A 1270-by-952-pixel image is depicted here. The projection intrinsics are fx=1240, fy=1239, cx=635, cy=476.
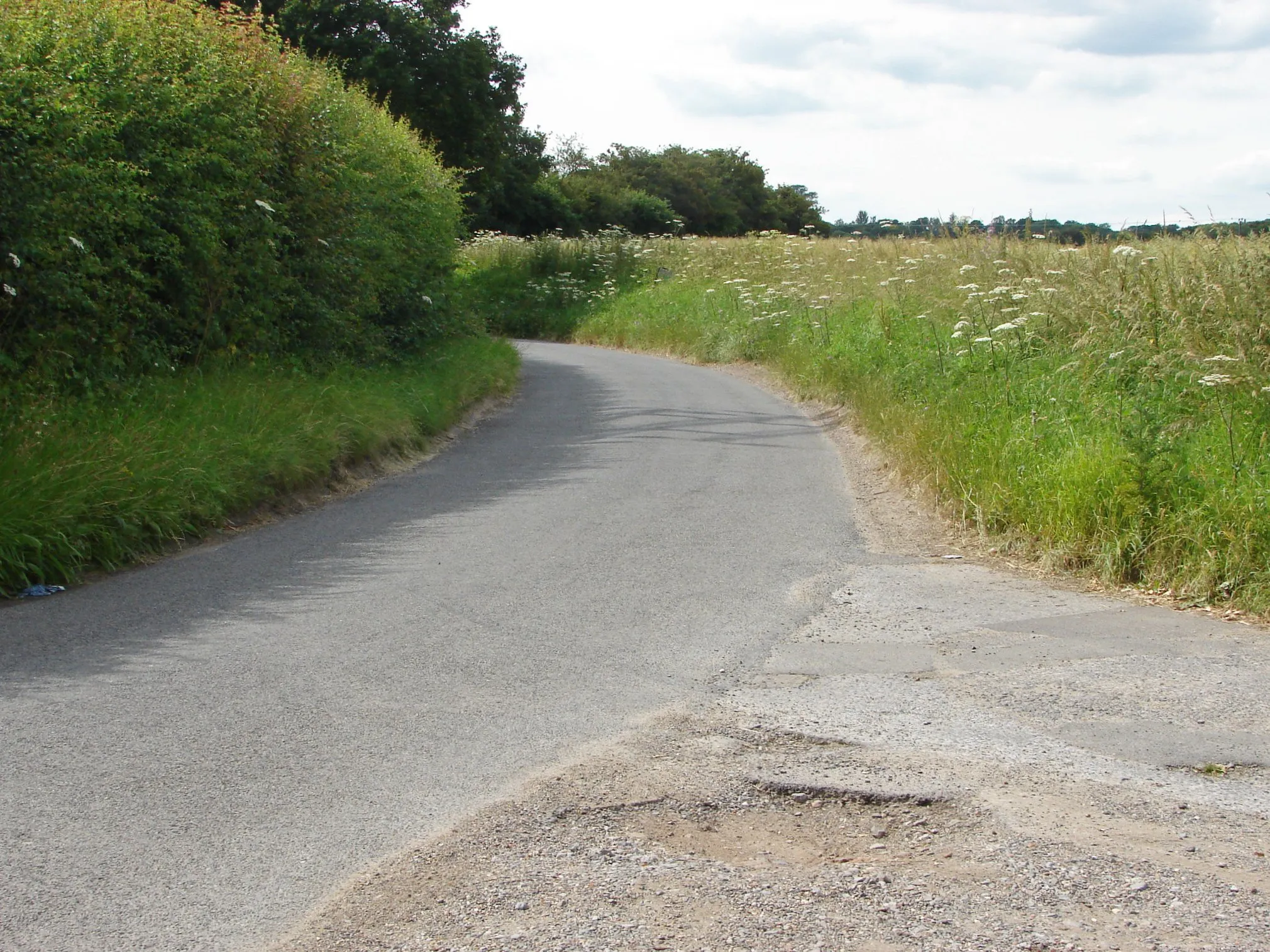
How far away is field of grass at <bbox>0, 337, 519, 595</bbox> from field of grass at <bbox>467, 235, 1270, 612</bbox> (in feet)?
18.5

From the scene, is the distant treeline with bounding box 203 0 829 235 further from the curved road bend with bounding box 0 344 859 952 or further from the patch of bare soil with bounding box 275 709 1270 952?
the patch of bare soil with bounding box 275 709 1270 952

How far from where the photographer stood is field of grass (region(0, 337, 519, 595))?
8.02 meters

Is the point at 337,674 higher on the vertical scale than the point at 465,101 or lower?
lower

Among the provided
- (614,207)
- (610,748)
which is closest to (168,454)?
(610,748)

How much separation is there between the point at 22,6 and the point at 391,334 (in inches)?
295

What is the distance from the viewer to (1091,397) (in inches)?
445

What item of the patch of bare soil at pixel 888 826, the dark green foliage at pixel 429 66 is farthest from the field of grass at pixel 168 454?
the dark green foliage at pixel 429 66

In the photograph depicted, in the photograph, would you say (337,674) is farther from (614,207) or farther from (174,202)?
(614,207)

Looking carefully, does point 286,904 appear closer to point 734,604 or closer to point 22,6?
point 734,604


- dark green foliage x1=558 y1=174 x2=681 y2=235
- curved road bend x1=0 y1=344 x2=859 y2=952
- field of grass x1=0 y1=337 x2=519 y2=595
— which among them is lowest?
curved road bend x1=0 y1=344 x2=859 y2=952

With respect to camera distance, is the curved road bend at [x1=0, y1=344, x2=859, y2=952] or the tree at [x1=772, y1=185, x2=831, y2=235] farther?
the tree at [x1=772, y1=185, x2=831, y2=235]

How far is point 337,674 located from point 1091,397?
25.9 ft

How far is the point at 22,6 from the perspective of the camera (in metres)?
11.6

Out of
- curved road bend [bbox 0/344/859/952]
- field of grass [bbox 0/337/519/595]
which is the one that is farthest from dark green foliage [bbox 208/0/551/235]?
curved road bend [bbox 0/344/859/952]
